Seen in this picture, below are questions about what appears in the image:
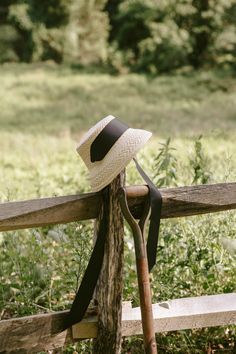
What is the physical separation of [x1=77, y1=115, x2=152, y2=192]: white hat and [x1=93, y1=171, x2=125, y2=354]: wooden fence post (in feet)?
0.23

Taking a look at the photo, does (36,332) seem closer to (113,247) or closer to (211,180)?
(113,247)

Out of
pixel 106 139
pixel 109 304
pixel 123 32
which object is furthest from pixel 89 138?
pixel 123 32

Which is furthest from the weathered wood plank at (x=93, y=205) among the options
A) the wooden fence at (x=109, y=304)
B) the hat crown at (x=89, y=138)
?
the hat crown at (x=89, y=138)

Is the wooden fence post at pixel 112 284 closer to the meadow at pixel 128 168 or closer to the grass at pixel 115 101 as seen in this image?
the meadow at pixel 128 168

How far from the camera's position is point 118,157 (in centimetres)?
260

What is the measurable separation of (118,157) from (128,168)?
3.71 m

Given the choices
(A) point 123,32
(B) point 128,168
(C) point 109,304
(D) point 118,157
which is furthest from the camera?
(A) point 123,32

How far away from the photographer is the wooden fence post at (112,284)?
8.87ft

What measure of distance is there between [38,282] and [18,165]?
5215 millimetres

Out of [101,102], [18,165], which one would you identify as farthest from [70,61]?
[18,165]

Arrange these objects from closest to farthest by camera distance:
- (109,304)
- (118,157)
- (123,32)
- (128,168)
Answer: (118,157) → (109,304) → (128,168) → (123,32)

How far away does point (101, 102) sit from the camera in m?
15.0

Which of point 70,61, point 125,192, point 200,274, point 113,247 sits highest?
point 125,192

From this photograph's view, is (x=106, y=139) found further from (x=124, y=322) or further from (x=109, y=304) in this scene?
(x=124, y=322)
